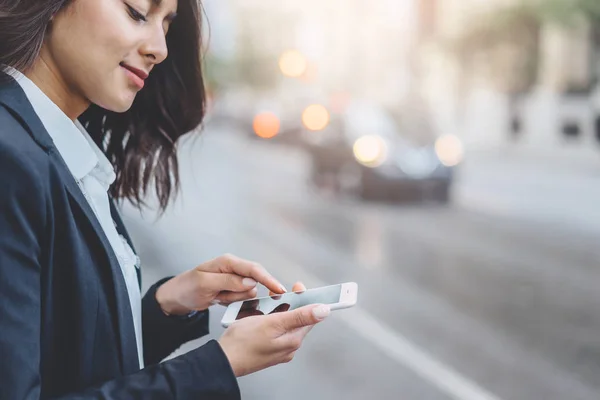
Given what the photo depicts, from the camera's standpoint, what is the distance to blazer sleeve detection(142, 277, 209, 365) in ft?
5.79

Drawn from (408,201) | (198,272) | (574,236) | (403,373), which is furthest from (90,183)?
(408,201)

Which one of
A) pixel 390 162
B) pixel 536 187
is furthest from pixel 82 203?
pixel 536 187

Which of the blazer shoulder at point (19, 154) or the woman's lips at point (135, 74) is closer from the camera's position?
the blazer shoulder at point (19, 154)

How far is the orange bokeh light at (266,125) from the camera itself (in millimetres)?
30062

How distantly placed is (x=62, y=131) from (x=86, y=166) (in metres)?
0.07

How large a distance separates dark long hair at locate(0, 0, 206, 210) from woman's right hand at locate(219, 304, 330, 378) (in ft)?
2.13

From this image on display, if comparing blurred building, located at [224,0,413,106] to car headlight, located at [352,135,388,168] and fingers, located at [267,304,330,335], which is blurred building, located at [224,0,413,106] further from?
fingers, located at [267,304,330,335]

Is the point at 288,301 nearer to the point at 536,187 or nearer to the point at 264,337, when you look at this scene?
the point at 264,337

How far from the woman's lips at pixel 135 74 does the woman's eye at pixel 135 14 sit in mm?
80

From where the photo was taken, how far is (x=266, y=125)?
1211 inches

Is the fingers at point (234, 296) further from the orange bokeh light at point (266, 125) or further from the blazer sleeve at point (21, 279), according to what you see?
the orange bokeh light at point (266, 125)

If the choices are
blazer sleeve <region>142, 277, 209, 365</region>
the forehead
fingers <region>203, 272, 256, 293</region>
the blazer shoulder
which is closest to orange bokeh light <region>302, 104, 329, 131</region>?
blazer sleeve <region>142, 277, 209, 365</region>

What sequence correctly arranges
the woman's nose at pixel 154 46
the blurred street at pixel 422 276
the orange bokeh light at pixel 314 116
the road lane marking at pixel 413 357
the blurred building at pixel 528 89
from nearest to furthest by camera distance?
1. the woman's nose at pixel 154 46
2. the road lane marking at pixel 413 357
3. the blurred street at pixel 422 276
4. the orange bokeh light at pixel 314 116
5. the blurred building at pixel 528 89

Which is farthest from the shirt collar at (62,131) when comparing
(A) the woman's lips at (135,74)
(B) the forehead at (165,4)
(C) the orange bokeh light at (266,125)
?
(C) the orange bokeh light at (266,125)
